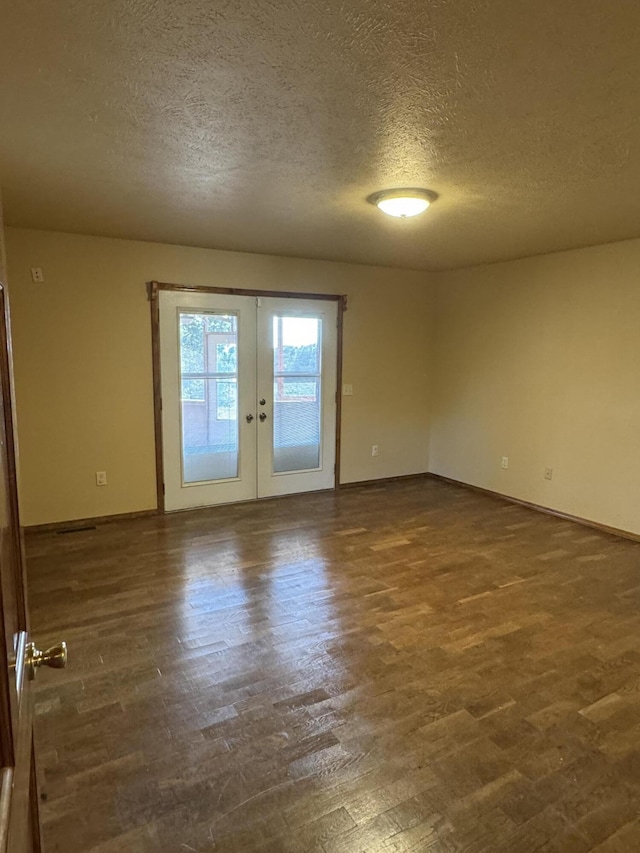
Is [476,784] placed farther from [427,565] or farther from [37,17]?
[37,17]

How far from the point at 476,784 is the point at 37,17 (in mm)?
2752

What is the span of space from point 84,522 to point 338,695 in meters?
3.00

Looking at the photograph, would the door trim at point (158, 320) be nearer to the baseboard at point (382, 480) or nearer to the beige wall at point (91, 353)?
the beige wall at point (91, 353)

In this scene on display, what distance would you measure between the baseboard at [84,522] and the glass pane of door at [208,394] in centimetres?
48

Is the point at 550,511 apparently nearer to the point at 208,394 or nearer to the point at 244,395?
the point at 244,395

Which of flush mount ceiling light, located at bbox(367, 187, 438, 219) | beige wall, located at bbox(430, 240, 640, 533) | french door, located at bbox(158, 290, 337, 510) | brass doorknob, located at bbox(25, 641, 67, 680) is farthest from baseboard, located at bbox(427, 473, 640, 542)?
brass doorknob, located at bbox(25, 641, 67, 680)

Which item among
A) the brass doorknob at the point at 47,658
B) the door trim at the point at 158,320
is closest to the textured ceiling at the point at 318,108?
the door trim at the point at 158,320

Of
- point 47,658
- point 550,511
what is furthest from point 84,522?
point 550,511

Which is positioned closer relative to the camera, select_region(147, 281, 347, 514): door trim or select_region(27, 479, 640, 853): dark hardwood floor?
select_region(27, 479, 640, 853): dark hardwood floor

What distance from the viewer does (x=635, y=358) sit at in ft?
13.4

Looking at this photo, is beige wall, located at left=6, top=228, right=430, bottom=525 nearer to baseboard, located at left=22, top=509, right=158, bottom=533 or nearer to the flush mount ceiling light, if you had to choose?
baseboard, located at left=22, top=509, right=158, bottom=533

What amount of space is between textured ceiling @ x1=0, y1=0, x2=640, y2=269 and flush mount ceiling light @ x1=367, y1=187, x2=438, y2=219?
93 mm

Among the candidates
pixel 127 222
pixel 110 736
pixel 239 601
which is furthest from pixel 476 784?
pixel 127 222

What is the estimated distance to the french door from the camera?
4.60 metres
